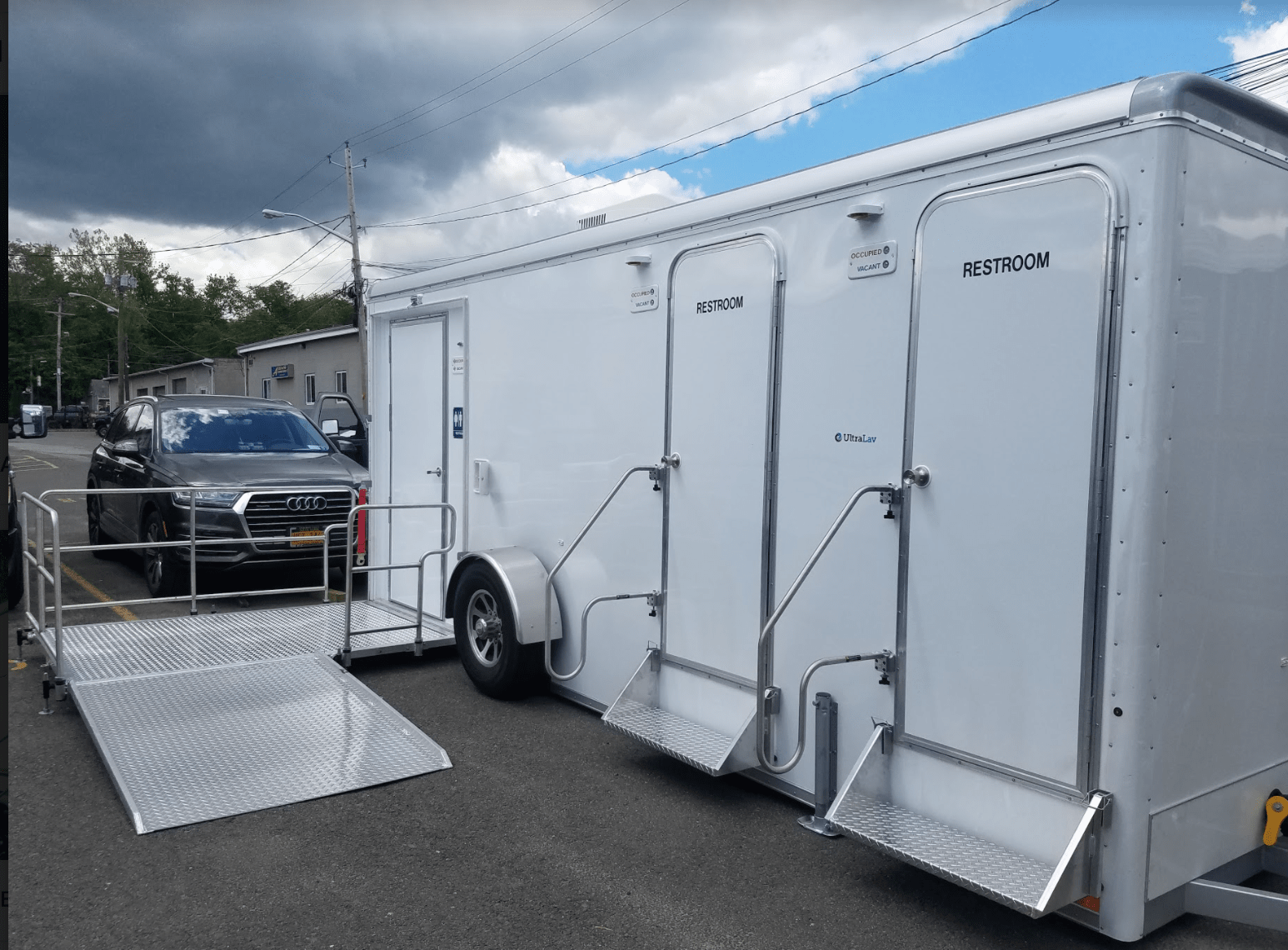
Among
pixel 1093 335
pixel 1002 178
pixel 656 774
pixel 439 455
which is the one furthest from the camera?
pixel 439 455

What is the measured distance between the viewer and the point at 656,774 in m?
5.04

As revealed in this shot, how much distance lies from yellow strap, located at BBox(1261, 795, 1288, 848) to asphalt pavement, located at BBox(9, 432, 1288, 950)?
36 centimetres

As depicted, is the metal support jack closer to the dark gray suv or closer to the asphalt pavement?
the asphalt pavement

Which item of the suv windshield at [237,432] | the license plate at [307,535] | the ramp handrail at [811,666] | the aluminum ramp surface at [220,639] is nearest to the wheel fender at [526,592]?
the aluminum ramp surface at [220,639]

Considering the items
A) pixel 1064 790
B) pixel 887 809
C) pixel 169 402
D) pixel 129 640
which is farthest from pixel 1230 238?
pixel 169 402

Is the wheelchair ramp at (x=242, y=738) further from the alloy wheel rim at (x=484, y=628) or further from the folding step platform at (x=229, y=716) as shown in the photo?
the alloy wheel rim at (x=484, y=628)

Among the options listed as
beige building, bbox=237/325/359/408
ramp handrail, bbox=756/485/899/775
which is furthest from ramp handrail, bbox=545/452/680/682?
beige building, bbox=237/325/359/408

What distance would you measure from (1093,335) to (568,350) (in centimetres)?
325

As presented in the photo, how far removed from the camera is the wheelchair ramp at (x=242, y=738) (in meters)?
4.62

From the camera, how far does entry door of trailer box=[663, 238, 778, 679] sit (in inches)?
181

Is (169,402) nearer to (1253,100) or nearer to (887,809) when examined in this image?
(887,809)

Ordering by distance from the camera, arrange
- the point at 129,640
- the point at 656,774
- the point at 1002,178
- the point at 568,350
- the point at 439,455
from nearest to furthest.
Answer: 1. the point at 1002,178
2. the point at 656,774
3. the point at 568,350
4. the point at 129,640
5. the point at 439,455

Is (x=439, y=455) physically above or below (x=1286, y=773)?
above

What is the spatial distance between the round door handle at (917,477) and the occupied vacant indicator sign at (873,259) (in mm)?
791
